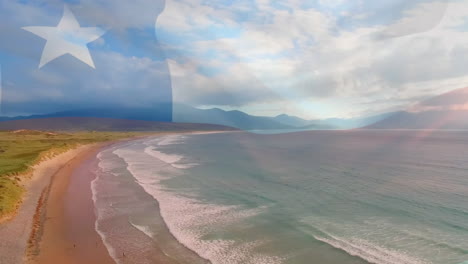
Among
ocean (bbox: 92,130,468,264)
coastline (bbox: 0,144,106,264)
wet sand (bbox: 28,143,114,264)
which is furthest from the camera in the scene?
ocean (bbox: 92,130,468,264)

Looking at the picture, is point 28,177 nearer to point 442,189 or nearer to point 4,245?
point 4,245

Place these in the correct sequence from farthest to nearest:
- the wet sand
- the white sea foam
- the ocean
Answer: the ocean
the white sea foam
the wet sand

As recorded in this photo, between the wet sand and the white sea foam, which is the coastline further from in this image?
the white sea foam

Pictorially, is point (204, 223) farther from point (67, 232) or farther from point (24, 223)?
point (24, 223)

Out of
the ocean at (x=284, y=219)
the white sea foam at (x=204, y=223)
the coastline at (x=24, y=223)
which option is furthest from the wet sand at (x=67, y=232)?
the white sea foam at (x=204, y=223)

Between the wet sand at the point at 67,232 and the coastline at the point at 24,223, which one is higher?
the coastline at the point at 24,223

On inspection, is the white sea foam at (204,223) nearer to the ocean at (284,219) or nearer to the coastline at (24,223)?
the ocean at (284,219)

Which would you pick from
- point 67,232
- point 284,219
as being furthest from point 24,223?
point 284,219

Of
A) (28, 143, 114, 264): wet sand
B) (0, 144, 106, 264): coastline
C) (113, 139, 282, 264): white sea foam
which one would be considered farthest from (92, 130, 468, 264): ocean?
(0, 144, 106, 264): coastline

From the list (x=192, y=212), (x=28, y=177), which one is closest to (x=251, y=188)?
(x=192, y=212)

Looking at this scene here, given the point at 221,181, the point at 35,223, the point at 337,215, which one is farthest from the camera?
the point at 221,181

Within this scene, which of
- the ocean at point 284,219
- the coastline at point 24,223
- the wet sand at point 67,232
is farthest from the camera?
the ocean at point 284,219
